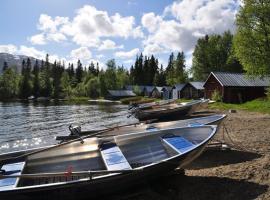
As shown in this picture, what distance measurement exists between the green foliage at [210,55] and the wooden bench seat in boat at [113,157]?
7501 cm

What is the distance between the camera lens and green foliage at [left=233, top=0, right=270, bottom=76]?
34.2 m

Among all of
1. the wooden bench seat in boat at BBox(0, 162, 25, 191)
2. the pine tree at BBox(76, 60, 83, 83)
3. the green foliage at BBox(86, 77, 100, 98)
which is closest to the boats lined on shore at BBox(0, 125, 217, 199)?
the wooden bench seat in boat at BBox(0, 162, 25, 191)

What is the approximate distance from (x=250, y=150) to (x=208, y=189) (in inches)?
206

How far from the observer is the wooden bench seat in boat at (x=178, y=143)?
34.3 ft

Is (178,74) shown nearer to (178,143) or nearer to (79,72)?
(79,72)

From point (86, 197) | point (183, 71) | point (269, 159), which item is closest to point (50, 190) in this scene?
point (86, 197)

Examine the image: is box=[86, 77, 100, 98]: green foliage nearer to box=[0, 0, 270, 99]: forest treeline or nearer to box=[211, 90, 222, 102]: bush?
box=[0, 0, 270, 99]: forest treeline

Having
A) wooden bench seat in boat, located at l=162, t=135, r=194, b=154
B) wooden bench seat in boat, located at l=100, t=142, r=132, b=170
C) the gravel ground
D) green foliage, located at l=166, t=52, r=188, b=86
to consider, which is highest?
green foliage, located at l=166, t=52, r=188, b=86

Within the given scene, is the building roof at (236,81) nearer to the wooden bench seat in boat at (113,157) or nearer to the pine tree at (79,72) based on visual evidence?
the wooden bench seat in boat at (113,157)

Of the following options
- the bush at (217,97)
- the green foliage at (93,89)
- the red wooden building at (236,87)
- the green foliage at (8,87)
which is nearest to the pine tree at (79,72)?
the green foliage at (8,87)

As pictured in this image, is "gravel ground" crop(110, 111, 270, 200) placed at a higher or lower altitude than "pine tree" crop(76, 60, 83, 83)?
lower

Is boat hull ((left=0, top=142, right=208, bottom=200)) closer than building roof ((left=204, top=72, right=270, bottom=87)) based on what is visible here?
Yes

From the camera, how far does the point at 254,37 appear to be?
34781 millimetres

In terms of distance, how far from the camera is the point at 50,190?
27.4 feet
